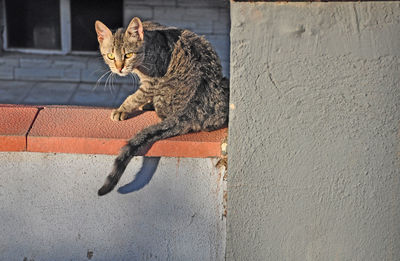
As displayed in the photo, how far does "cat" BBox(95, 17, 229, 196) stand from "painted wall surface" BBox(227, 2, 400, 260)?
1.32 feet

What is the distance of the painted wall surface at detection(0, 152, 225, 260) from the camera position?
96.7 inches

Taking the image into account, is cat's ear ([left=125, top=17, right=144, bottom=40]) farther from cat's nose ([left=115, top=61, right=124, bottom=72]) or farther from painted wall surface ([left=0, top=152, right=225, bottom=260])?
painted wall surface ([left=0, top=152, right=225, bottom=260])

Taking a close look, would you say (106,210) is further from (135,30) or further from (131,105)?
(135,30)

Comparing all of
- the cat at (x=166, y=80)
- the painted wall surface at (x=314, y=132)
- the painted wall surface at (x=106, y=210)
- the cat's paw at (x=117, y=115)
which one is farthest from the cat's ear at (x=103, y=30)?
the painted wall surface at (x=314, y=132)

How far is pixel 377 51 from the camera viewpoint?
6.89ft

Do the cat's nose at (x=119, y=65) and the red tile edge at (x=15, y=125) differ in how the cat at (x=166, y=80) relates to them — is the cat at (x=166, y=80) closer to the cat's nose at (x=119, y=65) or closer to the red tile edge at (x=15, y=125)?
the cat's nose at (x=119, y=65)

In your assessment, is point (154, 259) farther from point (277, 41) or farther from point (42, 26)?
point (42, 26)

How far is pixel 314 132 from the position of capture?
2.20 m

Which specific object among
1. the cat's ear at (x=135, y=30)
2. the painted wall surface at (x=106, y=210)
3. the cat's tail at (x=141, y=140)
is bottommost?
the painted wall surface at (x=106, y=210)

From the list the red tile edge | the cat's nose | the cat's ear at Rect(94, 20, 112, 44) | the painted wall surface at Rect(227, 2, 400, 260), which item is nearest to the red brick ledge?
the red tile edge

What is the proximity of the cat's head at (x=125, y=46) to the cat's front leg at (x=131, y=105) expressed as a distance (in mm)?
213

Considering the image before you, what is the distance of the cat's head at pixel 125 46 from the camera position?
10.3ft

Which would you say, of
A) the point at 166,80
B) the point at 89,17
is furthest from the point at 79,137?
the point at 89,17

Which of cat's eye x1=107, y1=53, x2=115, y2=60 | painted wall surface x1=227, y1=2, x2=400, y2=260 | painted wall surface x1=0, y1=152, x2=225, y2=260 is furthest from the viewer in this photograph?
cat's eye x1=107, y1=53, x2=115, y2=60
